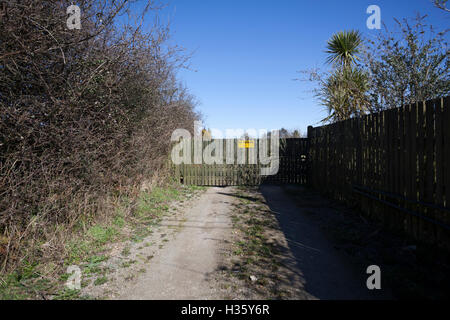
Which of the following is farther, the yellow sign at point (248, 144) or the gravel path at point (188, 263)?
the yellow sign at point (248, 144)

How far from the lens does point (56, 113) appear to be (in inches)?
128

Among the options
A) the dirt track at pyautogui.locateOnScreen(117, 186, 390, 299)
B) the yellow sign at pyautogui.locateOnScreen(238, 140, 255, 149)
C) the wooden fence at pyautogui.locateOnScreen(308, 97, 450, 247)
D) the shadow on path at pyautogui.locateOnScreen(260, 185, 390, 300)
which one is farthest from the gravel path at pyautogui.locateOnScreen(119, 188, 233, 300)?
the yellow sign at pyautogui.locateOnScreen(238, 140, 255, 149)

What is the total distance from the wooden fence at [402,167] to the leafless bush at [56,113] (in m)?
4.48

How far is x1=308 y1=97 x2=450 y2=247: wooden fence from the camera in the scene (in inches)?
131

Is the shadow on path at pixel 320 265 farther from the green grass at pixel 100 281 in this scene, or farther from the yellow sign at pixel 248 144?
the yellow sign at pixel 248 144

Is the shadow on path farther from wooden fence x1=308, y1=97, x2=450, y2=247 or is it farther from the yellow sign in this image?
the yellow sign

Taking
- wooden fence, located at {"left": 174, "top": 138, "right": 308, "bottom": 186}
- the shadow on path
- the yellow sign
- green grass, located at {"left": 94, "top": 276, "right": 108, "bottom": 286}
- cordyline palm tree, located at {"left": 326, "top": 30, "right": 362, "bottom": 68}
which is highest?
cordyline palm tree, located at {"left": 326, "top": 30, "right": 362, "bottom": 68}

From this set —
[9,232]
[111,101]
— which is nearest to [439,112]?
[111,101]

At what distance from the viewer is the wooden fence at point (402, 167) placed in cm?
333

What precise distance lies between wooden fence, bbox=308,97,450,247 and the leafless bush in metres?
4.48

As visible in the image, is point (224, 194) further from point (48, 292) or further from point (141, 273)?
point (48, 292)

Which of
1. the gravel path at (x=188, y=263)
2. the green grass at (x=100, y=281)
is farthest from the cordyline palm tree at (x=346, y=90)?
the green grass at (x=100, y=281)

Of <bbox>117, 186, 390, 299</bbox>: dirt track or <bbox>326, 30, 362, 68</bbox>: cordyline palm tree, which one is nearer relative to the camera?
<bbox>117, 186, 390, 299</bbox>: dirt track

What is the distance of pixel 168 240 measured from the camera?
4.31 meters
